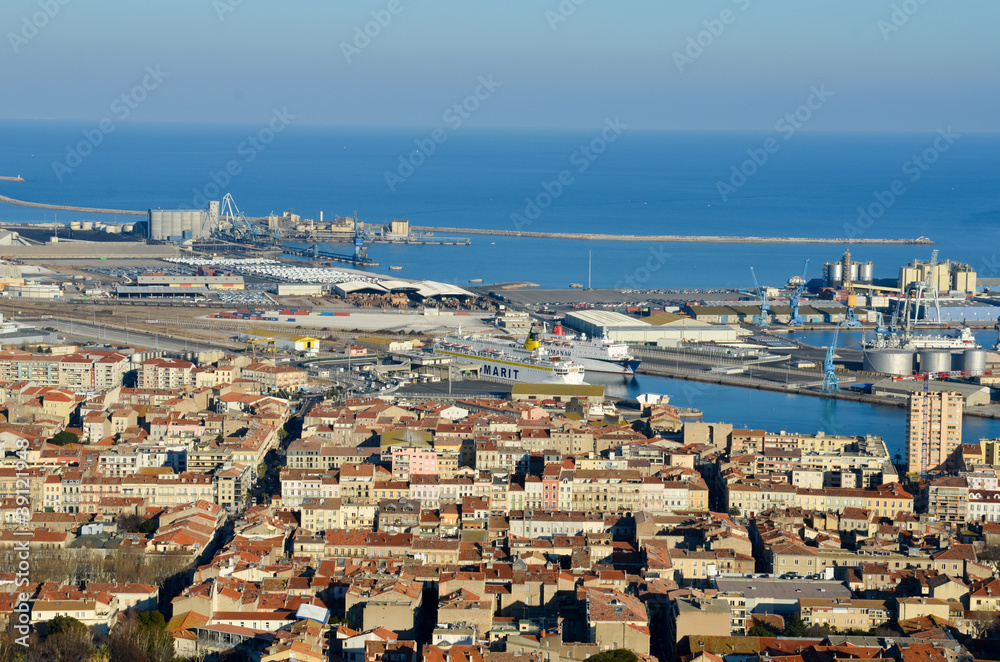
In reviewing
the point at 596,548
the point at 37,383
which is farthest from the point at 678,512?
the point at 37,383

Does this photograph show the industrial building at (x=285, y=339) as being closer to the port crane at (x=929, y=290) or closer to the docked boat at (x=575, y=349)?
the docked boat at (x=575, y=349)

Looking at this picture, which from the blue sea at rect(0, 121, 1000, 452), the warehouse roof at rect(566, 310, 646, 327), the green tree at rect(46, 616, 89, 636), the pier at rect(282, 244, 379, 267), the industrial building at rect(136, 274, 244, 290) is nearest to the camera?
the green tree at rect(46, 616, 89, 636)

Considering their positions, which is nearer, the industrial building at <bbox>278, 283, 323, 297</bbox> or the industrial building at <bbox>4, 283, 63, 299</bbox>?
the industrial building at <bbox>4, 283, 63, 299</bbox>

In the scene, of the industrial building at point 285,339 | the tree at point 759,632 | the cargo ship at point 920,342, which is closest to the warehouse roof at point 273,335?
the industrial building at point 285,339

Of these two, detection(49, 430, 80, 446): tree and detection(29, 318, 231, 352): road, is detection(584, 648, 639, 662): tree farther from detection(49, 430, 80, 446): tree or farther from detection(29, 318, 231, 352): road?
detection(29, 318, 231, 352): road

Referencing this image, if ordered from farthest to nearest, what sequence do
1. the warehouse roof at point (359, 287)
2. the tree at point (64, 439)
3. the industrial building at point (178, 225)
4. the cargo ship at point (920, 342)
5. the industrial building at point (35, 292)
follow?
the industrial building at point (178, 225), the warehouse roof at point (359, 287), the industrial building at point (35, 292), the cargo ship at point (920, 342), the tree at point (64, 439)

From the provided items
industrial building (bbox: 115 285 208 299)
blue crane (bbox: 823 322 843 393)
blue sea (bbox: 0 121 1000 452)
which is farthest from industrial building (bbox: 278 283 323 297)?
blue crane (bbox: 823 322 843 393)

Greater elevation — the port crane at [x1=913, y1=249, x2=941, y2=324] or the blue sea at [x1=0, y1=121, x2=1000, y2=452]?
the blue sea at [x1=0, y1=121, x2=1000, y2=452]
